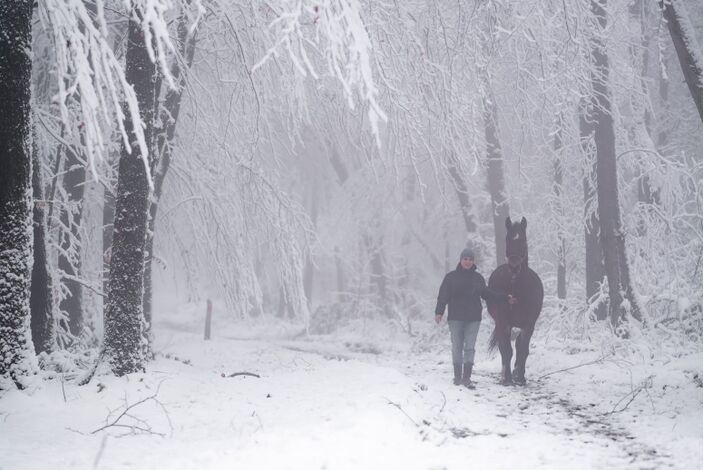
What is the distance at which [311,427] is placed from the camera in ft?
15.9

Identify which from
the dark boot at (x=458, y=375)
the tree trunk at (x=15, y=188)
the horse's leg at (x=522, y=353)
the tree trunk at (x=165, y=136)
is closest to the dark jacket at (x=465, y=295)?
the horse's leg at (x=522, y=353)

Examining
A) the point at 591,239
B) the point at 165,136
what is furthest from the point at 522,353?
the point at 165,136

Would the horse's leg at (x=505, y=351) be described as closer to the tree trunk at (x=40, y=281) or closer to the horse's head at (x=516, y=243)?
the horse's head at (x=516, y=243)

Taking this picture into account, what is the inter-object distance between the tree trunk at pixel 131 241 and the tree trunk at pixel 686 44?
19.8 ft

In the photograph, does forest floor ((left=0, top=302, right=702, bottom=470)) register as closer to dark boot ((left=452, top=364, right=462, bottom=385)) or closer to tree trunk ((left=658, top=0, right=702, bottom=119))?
dark boot ((left=452, top=364, right=462, bottom=385))

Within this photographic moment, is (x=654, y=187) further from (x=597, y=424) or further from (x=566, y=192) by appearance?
(x=597, y=424)

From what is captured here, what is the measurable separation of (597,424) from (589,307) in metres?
5.57

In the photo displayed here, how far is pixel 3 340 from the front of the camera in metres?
5.07

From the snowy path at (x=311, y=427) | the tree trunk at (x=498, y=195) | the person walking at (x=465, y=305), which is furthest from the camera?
the tree trunk at (x=498, y=195)

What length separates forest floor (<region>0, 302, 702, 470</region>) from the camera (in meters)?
4.11

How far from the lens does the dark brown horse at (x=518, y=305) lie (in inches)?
300

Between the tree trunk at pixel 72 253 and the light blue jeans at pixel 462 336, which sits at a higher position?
the tree trunk at pixel 72 253

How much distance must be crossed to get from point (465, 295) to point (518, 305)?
2.54ft

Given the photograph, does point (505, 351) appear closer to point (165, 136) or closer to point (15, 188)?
point (165, 136)
